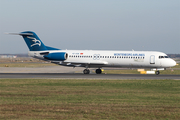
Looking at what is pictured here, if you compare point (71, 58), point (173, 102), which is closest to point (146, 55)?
point (71, 58)

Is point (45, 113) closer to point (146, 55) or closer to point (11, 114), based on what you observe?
→ point (11, 114)

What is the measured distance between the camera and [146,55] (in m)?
41.3

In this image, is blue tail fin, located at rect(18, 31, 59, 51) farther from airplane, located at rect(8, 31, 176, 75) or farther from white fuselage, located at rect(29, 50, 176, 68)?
white fuselage, located at rect(29, 50, 176, 68)

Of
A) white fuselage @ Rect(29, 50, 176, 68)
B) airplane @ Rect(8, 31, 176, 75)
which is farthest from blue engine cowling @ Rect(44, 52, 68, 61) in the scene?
white fuselage @ Rect(29, 50, 176, 68)

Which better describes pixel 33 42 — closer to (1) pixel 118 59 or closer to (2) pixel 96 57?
(2) pixel 96 57

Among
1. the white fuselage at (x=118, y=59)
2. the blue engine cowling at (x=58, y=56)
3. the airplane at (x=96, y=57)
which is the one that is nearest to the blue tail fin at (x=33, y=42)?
the airplane at (x=96, y=57)

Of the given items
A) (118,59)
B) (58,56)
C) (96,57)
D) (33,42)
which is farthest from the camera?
(33,42)

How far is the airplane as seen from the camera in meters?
41.2

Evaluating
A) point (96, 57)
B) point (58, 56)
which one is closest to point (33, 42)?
point (58, 56)

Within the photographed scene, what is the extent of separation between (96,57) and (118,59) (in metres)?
3.50

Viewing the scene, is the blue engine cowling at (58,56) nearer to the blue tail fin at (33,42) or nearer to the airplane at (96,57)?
the airplane at (96,57)

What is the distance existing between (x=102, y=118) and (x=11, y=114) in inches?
156

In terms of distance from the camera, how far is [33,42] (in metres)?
45.4

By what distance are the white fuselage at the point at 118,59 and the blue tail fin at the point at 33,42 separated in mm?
1883
